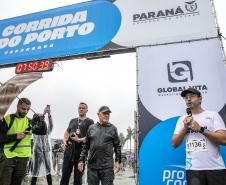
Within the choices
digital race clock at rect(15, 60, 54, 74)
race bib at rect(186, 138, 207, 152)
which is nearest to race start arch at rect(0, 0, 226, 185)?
digital race clock at rect(15, 60, 54, 74)

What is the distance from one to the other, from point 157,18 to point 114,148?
11.5 feet

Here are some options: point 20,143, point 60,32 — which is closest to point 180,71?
point 20,143

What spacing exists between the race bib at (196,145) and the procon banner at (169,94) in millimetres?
1708

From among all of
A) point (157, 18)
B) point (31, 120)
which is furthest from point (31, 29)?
point (31, 120)

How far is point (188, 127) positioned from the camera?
3.29 metres

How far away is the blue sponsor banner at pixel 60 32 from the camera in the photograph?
7.29m

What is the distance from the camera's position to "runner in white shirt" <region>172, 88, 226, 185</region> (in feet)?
10.5

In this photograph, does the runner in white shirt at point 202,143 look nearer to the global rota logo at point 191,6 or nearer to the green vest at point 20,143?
the green vest at point 20,143

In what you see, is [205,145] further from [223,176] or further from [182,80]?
[182,80]

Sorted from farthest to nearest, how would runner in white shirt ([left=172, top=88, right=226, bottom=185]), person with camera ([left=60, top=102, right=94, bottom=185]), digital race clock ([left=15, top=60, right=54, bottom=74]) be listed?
1. digital race clock ([left=15, top=60, right=54, bottom=74])
2. person with camera ([left=60, top=102, right=94, bottom=185])
3. runner in white shirt ([left=172, top=88, right=226, bottom=185])

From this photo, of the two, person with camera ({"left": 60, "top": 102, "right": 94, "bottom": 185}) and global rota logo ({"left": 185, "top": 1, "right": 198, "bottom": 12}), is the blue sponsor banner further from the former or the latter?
person with camera ({"left": 60, "top": 102, "right": 94, "bottom": 185})

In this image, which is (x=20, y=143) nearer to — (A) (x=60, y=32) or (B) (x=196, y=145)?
(B) (x=196, y=145)

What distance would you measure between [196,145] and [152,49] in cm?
321

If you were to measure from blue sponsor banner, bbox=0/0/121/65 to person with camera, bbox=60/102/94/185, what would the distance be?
86.1 inches
